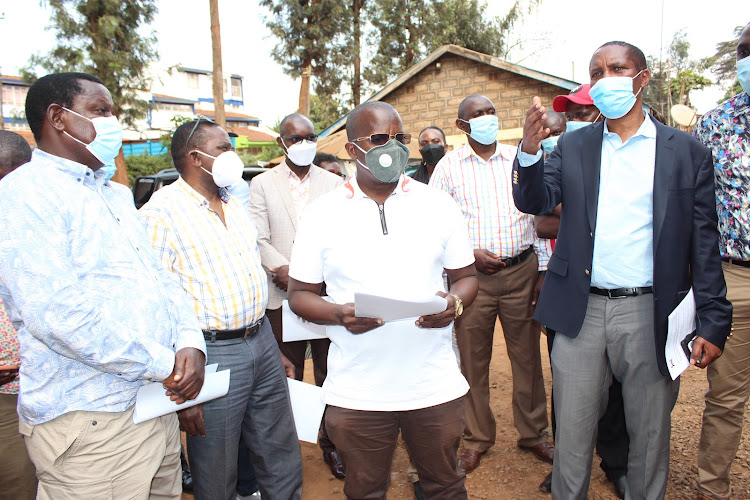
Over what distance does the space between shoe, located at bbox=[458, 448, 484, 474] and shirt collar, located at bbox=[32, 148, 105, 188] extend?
2.84m

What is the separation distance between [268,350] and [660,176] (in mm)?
2053

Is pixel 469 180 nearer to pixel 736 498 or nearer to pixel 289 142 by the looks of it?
pixel 289 142

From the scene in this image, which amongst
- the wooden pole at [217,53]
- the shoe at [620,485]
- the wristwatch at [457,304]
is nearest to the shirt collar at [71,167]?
the wristwatch at [457,304]

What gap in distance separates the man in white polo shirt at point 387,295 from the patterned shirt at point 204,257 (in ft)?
1.34

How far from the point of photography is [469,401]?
12.1ft

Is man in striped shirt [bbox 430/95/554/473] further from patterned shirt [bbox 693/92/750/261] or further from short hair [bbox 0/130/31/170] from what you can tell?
short hair [bbox 0/130/31/170]

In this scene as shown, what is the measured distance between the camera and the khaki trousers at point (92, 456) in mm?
1850

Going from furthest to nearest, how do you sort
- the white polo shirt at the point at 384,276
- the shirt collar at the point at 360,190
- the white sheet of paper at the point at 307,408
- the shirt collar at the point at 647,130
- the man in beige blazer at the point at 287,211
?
the man in beige blazer at the point at 287,211, the white sheet of paper at the point at 307,408, the shirt collar at the point at 647,130, the shirt collar at the point at 360,190, the white polo shirt at the point at 384,276

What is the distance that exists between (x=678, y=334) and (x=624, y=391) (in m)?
0.39

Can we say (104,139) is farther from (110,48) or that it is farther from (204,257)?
(110,48)

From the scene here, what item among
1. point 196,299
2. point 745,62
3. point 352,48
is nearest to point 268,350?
point 196,299

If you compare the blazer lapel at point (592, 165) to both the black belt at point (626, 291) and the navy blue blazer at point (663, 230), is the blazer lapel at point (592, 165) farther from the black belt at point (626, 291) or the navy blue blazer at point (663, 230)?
the black belt at point (626, 291)

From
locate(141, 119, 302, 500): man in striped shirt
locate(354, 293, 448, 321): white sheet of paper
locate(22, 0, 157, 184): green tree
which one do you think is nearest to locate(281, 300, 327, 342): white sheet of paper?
locate(141, 119, 302, 500): man in striped shirt

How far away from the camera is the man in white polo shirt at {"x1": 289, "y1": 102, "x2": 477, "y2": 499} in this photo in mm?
2145
